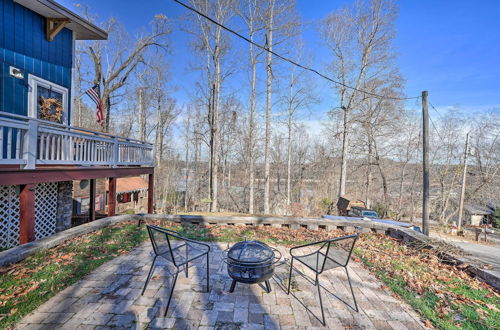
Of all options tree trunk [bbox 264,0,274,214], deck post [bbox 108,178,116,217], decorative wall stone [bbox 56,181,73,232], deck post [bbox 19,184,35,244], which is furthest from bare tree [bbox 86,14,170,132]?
deck post [bbox 19,184,35,244]

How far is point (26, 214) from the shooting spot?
3.85 m

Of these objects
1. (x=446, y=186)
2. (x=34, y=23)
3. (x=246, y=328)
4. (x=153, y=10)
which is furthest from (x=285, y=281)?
(x=446, y=186)

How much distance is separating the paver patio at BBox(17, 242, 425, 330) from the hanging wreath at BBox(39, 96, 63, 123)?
202 inches

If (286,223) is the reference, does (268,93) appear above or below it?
above

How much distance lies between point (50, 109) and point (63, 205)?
9.13 feet

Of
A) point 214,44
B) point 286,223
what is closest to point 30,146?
point 286,223

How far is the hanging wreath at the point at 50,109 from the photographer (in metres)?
5.83

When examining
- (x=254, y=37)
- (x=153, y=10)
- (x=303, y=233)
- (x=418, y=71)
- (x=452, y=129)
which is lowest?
(x=303, y=233)

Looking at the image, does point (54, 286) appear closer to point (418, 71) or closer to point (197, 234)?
point (197, 234)

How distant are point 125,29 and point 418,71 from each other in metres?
17.4

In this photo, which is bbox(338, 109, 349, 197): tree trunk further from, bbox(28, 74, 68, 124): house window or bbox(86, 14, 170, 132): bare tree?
bbox(28, 74, 68, 124): house window

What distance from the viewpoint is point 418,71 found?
10.4m

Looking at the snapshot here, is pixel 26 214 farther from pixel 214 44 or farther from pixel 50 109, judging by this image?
pixel 214 44

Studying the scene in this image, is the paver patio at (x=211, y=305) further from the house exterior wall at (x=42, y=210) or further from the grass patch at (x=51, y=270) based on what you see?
the house exterior wall at (x=42, y=210)
